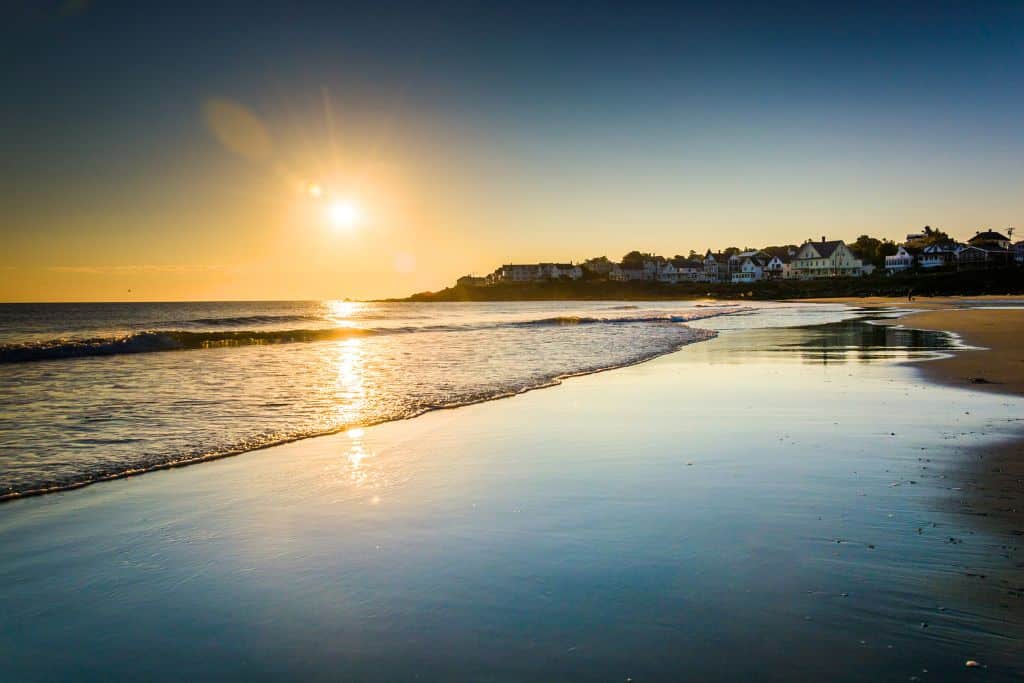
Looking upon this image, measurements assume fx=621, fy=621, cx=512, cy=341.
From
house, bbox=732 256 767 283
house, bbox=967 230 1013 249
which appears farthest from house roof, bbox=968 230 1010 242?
house, bbox=732 256 767 283

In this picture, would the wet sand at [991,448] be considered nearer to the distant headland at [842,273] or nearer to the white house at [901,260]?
the distant headland at [842,273]

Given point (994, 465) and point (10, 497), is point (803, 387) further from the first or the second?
point (10, 497)

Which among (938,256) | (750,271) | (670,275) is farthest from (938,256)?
(670,275)

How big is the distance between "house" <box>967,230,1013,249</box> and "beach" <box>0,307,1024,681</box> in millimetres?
140701

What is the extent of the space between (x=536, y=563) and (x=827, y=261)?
480 feet

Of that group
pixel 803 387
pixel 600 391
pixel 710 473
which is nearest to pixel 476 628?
pixel 710 473

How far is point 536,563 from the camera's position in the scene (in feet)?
15.9

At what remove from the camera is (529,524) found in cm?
576

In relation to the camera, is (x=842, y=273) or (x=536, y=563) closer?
(x=536, y=563)

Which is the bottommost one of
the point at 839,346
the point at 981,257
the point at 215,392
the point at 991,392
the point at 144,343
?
the point at 839,346

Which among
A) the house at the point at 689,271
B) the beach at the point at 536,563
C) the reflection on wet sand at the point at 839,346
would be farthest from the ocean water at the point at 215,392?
the house at the point at 689,271

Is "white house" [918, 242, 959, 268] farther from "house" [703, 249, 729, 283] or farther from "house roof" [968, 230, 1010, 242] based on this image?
"house" [703, 249, 729, 283]

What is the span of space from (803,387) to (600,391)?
4.42 meters

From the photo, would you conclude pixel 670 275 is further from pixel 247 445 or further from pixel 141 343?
pixel 247 445
